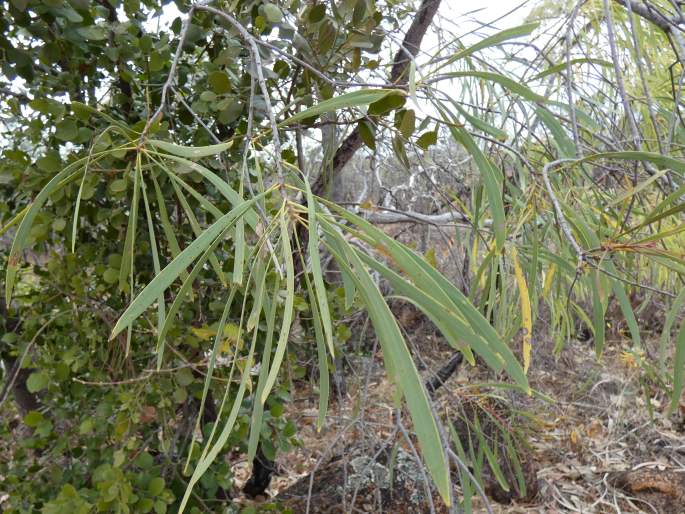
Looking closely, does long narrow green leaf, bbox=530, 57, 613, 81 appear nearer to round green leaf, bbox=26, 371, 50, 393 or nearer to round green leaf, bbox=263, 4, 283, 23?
round green leaf, bbox=263, 4, 283, 23

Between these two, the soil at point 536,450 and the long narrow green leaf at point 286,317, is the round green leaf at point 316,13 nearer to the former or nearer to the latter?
the long narrow green leaf at point 286,317

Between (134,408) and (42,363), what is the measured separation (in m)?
0.24

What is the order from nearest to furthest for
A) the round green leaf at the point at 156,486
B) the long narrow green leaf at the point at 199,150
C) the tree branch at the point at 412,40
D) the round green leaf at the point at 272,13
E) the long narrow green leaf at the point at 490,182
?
the long narrow green leaf at the point at 199,150
the long narrow green leaf at the point at 490,182
the round green leaf at the point at 272,13
the round green leaf at the point at 156,486
the tree branch at the point at 412,40

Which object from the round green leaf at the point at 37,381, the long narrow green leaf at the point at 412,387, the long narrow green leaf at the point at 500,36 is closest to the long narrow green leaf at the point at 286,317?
the long narrow green leaf at the point at 412,387

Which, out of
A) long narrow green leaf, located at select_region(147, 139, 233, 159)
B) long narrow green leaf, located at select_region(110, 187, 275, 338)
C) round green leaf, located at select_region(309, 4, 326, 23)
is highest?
round green leaf, located at select_region(309, 4, 326, 23)

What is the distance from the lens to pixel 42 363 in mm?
1118

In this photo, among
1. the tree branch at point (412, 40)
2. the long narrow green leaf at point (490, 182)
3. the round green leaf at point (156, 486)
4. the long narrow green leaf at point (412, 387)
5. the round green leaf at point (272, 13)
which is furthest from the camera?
the tree branch at point (412, 40)

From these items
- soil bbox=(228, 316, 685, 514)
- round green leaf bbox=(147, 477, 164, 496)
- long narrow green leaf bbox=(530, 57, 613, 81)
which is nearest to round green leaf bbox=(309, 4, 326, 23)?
long narrow green leaf bbox=(530, 57, 613, 81)

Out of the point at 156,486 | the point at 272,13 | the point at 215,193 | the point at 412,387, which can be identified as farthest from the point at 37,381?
the point at 412,387

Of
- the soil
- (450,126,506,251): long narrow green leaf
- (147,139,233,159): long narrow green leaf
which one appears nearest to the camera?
(147,139,233,159): long narrow green leaf

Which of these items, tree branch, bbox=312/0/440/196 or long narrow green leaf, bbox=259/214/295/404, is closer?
long narrow green leaf, bbox=259/214/295/404

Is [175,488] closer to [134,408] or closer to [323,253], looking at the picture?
[134,408]

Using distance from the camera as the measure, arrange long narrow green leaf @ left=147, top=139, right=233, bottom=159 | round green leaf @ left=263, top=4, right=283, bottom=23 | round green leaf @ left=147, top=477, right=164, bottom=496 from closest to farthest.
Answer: long narrow green leaf @ left=147, top=139, right=233, bottom=159 < round green leaf @ left=263, top=4, right=283, bottom=23 < round green leaf @ left=147, top=477, right=164, bottom=496

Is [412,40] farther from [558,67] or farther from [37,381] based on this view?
[37,381]
